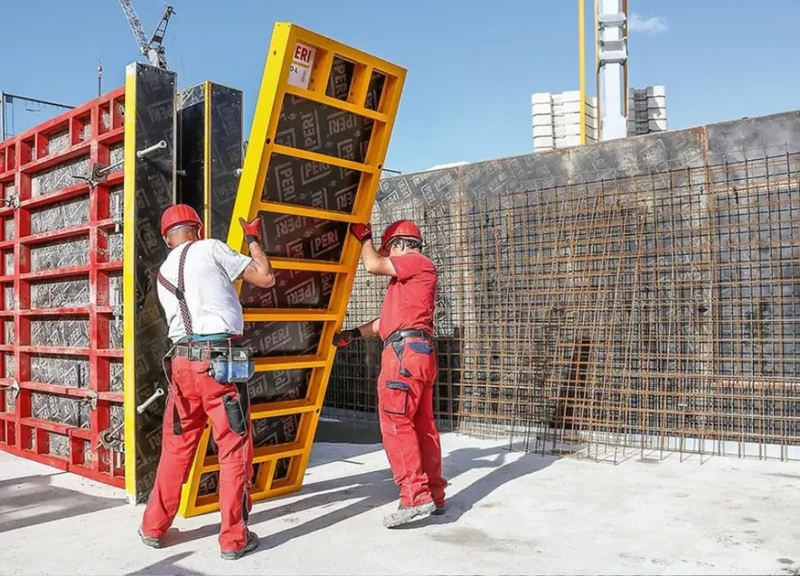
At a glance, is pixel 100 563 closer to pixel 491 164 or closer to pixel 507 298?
pixel 507 298

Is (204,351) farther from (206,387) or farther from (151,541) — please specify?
(151,541)

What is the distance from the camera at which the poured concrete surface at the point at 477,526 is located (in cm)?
385

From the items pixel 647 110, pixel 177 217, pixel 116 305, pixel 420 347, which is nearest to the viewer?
pixel 177 217

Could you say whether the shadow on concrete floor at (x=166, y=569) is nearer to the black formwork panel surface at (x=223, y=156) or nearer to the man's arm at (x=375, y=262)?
the man's arm at (x=375, y=262)

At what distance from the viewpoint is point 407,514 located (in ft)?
14.5

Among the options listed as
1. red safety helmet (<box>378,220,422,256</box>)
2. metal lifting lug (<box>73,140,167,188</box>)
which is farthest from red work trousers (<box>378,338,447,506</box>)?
metal lifting lug (<box>73,140,167,188</box>)

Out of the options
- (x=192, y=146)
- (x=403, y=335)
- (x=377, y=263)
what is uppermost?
(x=192, y=146)

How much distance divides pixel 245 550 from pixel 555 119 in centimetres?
1118

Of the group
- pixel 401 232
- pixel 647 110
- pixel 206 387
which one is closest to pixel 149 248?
pixel 206 387

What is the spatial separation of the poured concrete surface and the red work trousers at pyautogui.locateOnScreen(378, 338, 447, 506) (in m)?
0.28

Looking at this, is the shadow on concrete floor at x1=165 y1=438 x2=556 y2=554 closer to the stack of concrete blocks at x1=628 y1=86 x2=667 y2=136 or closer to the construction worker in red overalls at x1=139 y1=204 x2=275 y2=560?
the construction worker in red overalls at x1=139 y1=204 x2=275 y2=560

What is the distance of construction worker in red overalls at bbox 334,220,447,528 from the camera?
451 centimetres

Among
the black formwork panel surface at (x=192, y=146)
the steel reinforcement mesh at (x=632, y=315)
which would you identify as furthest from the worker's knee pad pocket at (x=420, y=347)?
the steel reinforcement mesh at (x=632, y=315)

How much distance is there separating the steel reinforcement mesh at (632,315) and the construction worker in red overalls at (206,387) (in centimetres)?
380
